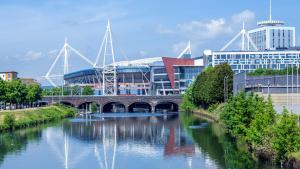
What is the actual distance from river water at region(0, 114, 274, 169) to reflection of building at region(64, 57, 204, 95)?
59.2 meters

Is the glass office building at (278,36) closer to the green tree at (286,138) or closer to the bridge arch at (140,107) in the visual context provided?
the bridge arch at (140,107)

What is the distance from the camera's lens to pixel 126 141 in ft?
136

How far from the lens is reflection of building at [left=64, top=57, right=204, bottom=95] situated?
111m

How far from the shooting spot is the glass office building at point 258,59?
102769 mm

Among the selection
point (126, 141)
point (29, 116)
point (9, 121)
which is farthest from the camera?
point (29, 116)

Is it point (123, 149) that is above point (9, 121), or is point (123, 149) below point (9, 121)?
below

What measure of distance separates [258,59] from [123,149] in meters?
70.5

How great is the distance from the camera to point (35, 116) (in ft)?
196

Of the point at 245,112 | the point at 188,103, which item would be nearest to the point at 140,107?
the point at 188,103

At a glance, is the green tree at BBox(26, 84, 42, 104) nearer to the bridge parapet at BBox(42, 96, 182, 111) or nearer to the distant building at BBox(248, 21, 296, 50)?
the bridge parapet at BBox(42, 96, 182, 111)

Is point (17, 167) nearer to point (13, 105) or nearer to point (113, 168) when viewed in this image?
point (113, 168)

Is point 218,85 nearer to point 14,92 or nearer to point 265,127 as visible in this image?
point 14,92

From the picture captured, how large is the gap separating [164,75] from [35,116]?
5417 cm

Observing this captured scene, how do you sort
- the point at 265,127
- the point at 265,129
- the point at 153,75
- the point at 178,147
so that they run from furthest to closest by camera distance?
1. the point at 153,75
2. the point at 178,147
3. the point at 265,127
4. the point at 265,129
